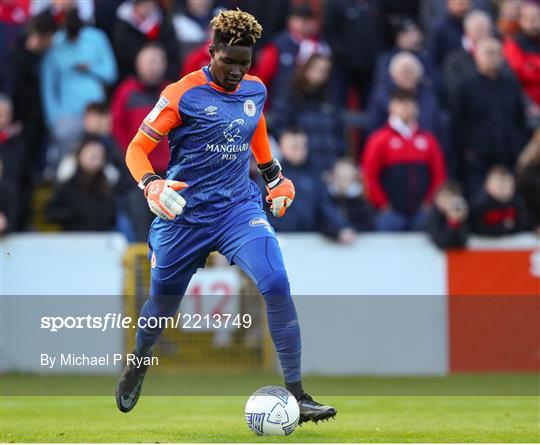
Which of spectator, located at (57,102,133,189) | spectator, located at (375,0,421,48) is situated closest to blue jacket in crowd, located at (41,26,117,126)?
spectator, located at (57,102,133,189)

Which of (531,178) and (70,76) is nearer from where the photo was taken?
(531,178)

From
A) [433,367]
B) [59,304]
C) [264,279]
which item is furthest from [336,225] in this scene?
[264,279]

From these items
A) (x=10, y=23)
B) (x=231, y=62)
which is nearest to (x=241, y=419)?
(x=231, y=62)

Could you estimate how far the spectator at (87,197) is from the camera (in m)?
14.9

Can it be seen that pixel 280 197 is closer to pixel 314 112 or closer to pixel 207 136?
pixel 207 136

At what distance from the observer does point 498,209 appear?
14.9 m

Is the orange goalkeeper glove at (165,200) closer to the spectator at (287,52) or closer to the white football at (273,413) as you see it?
the white football at (273,413)

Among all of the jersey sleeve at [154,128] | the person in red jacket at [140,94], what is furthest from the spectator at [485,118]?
the jersey sleeve at [154,128]

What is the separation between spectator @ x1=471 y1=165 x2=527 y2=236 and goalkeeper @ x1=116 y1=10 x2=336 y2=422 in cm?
568

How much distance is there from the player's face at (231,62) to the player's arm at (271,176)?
1.65 feet

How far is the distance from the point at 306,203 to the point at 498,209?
2.12 m

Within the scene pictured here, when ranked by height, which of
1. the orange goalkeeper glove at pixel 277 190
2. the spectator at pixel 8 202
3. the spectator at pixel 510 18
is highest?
the orange goalkeeper glove at pixel 277 190

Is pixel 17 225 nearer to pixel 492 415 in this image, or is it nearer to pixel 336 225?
pixel 336 225

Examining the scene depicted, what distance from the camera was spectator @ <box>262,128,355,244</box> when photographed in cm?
1473
